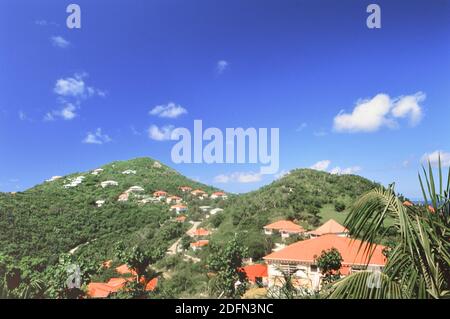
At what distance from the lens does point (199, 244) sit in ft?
30.2

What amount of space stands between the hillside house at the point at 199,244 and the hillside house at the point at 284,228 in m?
1.73

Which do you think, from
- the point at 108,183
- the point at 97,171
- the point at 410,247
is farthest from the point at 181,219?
the point at 410,247

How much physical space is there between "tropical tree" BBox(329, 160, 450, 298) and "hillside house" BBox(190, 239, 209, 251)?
7.70 meters

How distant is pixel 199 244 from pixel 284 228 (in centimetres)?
243

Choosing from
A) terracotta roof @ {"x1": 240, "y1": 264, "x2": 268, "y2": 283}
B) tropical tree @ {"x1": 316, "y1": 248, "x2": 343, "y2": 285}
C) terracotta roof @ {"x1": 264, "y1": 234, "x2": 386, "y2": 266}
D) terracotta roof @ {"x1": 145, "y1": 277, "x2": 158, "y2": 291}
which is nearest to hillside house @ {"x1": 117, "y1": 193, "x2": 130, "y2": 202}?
terracotta roof @ {"x1": 145, "y1": 277, "x2": 158, "y2": 291}

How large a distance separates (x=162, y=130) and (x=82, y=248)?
21.0 ft

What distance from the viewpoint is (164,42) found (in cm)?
529

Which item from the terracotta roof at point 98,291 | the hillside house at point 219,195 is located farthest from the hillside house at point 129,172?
the terracotta roof at point 98,291

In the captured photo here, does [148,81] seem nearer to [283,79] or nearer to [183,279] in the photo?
[283,79]

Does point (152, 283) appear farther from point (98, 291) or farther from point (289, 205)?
point (289, 205)

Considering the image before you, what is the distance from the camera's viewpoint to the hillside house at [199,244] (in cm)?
903

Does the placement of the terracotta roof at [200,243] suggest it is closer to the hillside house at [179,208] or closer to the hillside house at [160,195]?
the hillside house at [179,208]

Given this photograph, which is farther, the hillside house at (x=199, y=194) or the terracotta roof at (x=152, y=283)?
the hillside house at (x=199, y=194)

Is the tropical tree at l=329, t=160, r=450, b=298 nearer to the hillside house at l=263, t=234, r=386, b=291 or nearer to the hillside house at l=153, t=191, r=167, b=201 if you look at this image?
the hillside house at l=263, t=234, r=386, b=291
